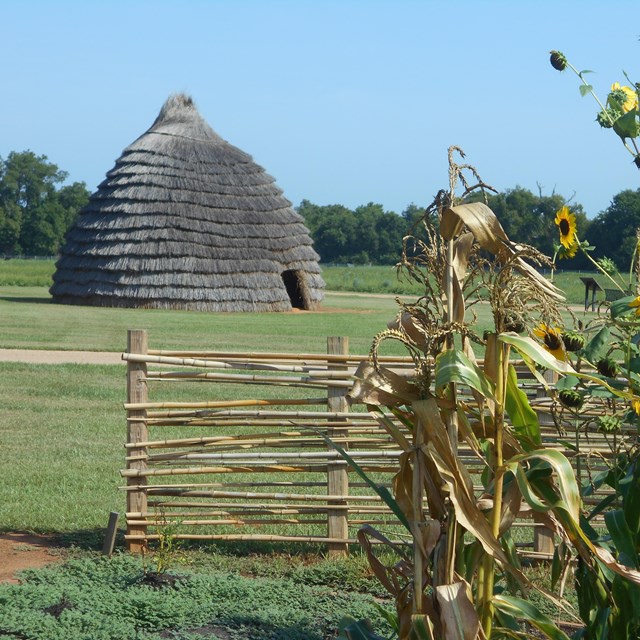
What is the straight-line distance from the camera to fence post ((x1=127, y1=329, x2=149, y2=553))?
16.6ft

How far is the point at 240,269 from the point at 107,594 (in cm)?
2175

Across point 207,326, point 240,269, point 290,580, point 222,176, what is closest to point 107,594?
point 290,580

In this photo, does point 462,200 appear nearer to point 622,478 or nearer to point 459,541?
point 459,541

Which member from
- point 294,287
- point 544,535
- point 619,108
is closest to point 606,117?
point 619,108

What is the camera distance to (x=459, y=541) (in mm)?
2346

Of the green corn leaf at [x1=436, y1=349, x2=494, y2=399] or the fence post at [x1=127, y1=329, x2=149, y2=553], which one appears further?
the fence post at [x1=127, y1=329, x2=149, y2=553]

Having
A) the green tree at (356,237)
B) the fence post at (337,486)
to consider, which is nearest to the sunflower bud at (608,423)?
the fence post at (337,486)

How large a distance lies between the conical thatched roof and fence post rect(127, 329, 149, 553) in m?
20.2

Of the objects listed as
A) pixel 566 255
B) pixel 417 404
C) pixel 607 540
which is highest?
pixel 566 255

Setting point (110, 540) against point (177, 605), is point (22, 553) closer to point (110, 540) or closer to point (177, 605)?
point (110, 540)

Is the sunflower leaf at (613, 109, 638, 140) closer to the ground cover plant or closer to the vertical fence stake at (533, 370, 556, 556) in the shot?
the ground cover plant

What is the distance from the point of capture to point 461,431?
2348mm

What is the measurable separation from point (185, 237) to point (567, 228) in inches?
906

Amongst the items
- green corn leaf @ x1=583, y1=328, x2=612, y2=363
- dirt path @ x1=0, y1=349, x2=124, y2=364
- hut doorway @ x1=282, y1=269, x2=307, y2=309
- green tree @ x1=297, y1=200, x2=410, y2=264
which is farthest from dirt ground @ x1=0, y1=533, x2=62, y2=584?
green tree @ x1=297, y1=200, x2=410, y2=264
